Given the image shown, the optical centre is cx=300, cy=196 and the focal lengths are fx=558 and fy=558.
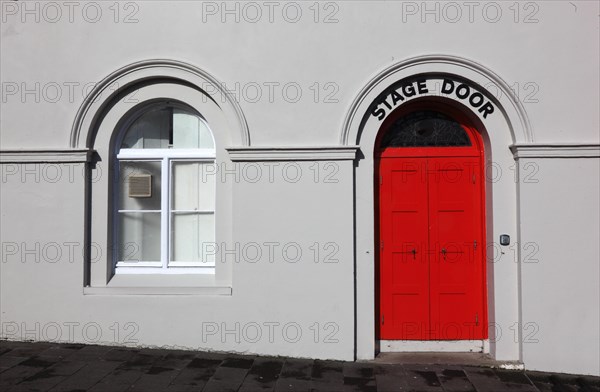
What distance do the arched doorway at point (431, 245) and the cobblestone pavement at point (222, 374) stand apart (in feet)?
1.96

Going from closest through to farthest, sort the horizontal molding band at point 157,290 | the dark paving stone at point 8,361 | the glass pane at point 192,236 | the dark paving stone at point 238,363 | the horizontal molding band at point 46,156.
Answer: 1. the dark paving stone at point 8,361
2. the dark paving stone at point 238,363
3. the horizontal molding band at point 157,290
4. the horizontal molding band at point 46,156
5. the glass pane at point 192,236

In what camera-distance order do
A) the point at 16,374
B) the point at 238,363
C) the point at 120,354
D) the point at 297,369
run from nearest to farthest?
1. the point at 16,374
2. the point at 297,369
3. the point at 238,363
4. the point at 120,354

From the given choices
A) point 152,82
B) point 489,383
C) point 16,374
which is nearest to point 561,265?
point 489,383

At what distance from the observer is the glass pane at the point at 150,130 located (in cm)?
703

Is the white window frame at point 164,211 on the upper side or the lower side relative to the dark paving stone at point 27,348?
upper

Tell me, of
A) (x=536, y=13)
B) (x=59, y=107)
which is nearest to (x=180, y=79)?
(x=59, y=107)

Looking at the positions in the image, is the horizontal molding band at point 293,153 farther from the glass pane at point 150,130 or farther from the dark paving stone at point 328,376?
the dark paving stone at point 328,376

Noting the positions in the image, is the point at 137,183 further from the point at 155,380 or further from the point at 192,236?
the point at 155,380

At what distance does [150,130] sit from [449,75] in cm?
372

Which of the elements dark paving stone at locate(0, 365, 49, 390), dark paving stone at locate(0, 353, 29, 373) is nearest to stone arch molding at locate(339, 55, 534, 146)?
dark paving stone at locate(0, 365, 49, 390)

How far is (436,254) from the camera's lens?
22.0 feet

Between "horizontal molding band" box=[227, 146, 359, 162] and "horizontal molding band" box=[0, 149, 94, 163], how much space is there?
1.77 meters

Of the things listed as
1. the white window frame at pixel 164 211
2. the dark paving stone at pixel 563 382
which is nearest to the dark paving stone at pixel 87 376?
the white window frame at pixel 164 211

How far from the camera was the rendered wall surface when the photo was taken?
6281 millimetres
